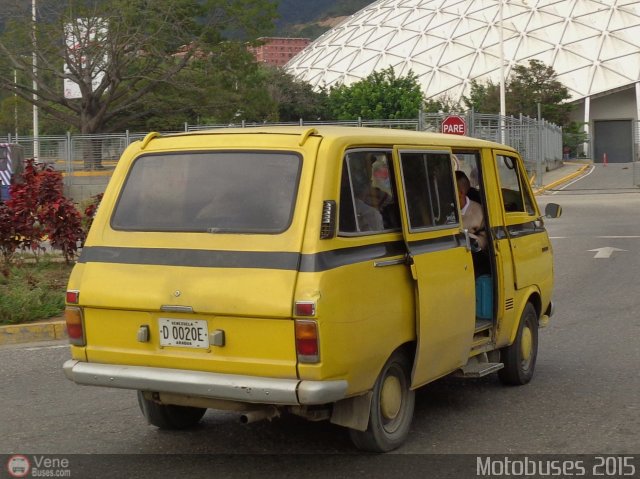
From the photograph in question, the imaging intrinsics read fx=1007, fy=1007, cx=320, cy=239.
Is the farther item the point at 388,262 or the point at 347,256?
the point at 388,262

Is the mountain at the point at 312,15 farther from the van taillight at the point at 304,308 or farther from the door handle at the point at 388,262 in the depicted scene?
the van taillight at the point at 304,308

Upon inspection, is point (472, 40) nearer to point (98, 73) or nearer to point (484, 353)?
point (98, 73)

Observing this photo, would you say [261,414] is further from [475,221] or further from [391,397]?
[475,221]

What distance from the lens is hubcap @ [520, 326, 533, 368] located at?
792cm

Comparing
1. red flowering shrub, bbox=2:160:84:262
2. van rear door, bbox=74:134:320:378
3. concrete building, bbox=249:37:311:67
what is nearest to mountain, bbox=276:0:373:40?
concrete building, bbox=249:37:311:67

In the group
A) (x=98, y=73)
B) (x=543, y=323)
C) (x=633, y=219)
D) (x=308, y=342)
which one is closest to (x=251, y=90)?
(x=98, y=73)

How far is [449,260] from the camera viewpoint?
21.0 feet

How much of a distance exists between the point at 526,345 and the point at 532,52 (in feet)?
241

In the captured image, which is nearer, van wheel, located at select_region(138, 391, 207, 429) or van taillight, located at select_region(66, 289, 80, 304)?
van taillight, located at select_region(66, 289, 80, 304)

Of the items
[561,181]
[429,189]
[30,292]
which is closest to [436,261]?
[429,189]

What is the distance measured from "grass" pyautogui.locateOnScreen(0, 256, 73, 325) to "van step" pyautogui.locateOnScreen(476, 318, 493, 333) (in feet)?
17.3

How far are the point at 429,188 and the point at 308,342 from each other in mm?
1672

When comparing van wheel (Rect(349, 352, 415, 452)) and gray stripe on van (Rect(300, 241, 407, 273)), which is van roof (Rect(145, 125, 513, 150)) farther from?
van wheel (Rect(349, 352, 415, 452))

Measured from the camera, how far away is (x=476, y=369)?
705 cm
